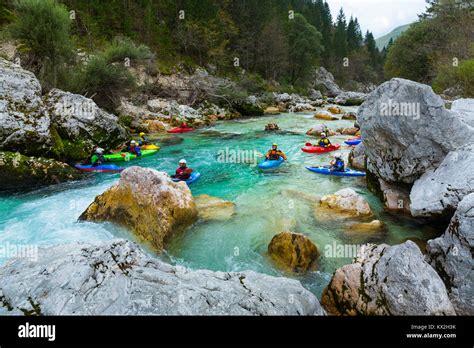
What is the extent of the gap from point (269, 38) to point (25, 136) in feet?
136

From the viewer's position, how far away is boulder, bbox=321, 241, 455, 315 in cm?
424

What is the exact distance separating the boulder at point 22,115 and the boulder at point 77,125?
1.06 metres

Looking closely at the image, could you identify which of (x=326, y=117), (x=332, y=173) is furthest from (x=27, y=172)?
(x=326, y=117)

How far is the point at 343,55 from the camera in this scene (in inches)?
2790

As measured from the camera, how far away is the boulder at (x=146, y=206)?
745cm

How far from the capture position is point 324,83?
61.0 metres

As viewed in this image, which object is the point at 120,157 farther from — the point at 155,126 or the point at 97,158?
the point at 155,126

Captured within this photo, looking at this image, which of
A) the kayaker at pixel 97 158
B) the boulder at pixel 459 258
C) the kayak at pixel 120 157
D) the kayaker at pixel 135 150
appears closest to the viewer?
the boulder at pixel 459 258

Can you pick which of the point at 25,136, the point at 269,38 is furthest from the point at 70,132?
the point at 269,38

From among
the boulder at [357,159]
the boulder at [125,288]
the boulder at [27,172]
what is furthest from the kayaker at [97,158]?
the boulder at [357,159]

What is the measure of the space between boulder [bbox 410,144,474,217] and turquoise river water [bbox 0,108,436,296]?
98cm

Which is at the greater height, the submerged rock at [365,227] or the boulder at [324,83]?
the boulder at [324,83]

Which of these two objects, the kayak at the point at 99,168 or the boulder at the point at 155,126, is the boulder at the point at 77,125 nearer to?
the kayak at the point at 99,168
